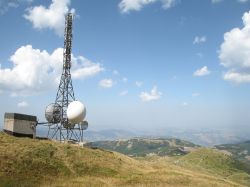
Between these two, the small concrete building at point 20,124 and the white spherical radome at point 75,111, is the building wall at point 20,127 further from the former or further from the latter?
the white spherical radome at point 75,111

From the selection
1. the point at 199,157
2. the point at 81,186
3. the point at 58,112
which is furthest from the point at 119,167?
the point at 199,157

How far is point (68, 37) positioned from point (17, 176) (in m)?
35.7

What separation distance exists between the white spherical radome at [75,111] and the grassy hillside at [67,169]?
32.1ft

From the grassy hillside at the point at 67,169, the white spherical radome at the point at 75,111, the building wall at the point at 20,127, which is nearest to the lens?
the grassy hillside at the point at 67,169

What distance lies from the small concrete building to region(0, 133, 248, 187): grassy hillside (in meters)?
3.63

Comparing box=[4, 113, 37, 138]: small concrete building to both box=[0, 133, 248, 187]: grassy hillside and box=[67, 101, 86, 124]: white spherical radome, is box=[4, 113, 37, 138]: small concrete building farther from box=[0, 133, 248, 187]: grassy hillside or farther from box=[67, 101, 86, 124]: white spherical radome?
box=[67, 101, 86, 124]: white spherical radome

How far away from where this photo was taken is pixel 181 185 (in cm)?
4659

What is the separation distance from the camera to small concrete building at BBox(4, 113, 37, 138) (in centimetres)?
5612

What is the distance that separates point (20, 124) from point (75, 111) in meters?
10.4

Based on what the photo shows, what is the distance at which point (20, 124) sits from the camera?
57.1 metres

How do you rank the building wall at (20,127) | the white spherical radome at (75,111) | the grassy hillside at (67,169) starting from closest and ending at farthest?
the grassy hillside at (67,169) < the building wall at (20,127) < the white spherical radome at (75,111)

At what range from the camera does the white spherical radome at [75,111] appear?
63.8 meters

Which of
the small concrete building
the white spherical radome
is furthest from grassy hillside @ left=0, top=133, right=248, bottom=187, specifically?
the white spherical radome

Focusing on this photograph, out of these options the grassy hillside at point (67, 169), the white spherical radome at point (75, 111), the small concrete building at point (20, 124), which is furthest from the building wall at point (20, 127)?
the white spherical radome at point (75, 111)
